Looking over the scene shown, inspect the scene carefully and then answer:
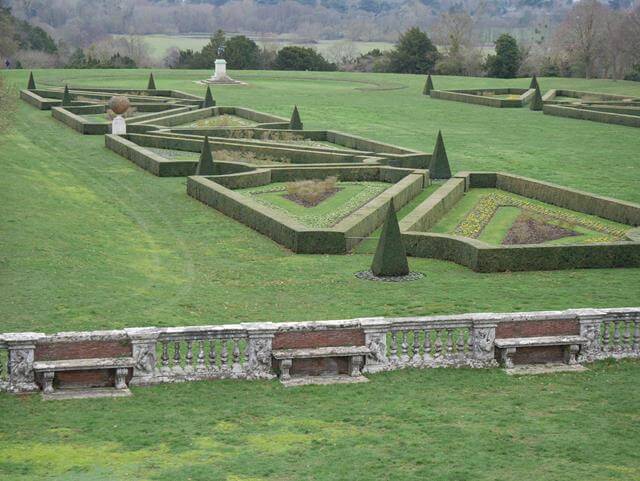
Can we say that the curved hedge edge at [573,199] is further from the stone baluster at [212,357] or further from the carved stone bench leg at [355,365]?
the stone baluster at [212,357]

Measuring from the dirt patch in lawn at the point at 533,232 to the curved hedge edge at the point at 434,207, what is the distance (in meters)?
2.39

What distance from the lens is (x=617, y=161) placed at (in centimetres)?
4881

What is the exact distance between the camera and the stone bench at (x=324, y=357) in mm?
18109

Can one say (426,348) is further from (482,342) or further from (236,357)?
(236,357)

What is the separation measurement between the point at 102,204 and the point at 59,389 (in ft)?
66.7

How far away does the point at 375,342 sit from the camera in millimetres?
18734

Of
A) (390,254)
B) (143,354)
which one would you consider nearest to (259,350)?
(143,354)

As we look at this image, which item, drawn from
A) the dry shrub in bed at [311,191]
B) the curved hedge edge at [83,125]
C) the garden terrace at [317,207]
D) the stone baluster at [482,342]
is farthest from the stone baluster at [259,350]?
the curved hedge edge at [83,125]

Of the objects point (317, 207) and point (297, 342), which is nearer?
point (297, 342)

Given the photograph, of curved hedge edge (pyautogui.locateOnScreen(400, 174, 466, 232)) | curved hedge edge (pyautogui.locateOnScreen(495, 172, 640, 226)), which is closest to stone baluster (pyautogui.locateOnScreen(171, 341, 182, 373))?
curved hedge edge (pyautogui.locateOnScreen(400, 174, 466, 232))

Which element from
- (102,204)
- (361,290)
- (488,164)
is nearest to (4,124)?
(102,204)

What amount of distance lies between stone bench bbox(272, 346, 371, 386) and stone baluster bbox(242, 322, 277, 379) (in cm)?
17

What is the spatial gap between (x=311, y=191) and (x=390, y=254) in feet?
33.9

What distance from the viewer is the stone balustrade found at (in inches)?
680
